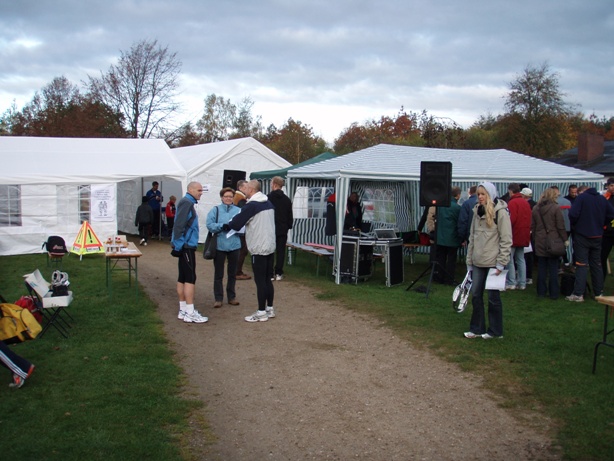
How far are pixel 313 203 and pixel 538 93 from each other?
2675 centimetres

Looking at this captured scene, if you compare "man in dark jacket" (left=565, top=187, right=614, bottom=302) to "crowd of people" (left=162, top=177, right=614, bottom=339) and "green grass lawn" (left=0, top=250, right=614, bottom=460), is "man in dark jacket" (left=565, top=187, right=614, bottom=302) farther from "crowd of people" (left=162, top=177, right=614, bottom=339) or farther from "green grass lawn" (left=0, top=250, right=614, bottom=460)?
"green grass lawn" (left=0, top=250, right=614, bottom=460)

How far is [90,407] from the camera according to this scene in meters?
4.62

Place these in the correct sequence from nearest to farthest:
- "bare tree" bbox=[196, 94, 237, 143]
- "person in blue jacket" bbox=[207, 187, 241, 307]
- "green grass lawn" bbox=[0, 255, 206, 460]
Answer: "green grass lawn" bbox=[0, 255, 206, 460]
"person in blue jacket" bbox=[207, 187, 241, 307]
"bare tree" bbox=[196, 94, 237, 143]

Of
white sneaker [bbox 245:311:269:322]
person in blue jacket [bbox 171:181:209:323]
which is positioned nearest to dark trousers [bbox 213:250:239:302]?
person in blue jacket [bbox 171:181:209:323]

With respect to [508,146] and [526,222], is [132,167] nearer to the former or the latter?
[526,222]

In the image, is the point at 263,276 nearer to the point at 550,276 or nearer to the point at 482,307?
the point at 482,307

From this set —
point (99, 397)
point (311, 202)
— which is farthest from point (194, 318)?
point (311, 202)

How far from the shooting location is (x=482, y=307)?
6602 millimetres

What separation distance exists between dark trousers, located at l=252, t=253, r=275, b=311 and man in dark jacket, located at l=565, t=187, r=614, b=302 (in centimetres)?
477

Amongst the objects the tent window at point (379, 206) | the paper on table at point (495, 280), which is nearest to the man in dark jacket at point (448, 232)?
the paper on table at point (495, 280)

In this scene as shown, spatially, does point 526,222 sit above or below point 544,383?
above

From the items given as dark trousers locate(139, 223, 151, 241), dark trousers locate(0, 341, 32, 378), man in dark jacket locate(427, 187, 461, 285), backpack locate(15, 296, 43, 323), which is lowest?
dark trousers locate(0, 341, 32, 378)

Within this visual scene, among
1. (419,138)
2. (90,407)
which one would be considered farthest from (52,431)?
(419,138)

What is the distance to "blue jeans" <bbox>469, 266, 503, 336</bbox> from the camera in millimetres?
6426
